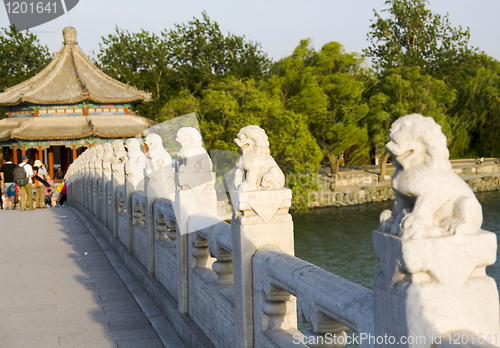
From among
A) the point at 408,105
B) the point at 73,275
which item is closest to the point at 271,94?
the point at 408,105

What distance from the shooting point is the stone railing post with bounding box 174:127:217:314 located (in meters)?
4.57

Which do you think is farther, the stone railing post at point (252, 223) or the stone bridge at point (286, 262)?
the stone railing post at point (252, 223)

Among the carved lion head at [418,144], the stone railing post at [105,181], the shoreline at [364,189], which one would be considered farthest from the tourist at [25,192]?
the shoreline at [364,189]

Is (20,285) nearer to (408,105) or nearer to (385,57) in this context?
(408,105)

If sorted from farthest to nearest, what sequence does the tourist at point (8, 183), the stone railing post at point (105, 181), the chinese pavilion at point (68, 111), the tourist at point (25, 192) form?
the chinese pavilion at point (68, 111)
the tourist at point (8, 183)
the tourist at point (25, 192)
the stone railing post at point (105, 181)

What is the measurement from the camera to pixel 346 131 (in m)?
27.3

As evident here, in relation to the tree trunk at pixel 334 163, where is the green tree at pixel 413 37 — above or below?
above

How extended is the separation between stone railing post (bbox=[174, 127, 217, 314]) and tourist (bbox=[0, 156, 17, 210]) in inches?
438

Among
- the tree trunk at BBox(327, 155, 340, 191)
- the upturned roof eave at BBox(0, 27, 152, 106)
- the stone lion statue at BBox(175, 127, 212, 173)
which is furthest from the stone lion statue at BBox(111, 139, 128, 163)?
the upturned roof eave at BBox(0, 27, 152, 106)

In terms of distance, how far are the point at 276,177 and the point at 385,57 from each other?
43929mm

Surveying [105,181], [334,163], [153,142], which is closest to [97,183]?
[105,181]

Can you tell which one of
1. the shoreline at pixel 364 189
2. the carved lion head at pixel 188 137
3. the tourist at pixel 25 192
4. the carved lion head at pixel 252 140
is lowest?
the shoreline at pixel 364 189

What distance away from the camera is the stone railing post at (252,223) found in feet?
10.3

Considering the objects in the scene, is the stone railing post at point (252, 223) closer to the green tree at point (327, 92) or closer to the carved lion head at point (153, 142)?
the carved lion head at point (153, 142)
